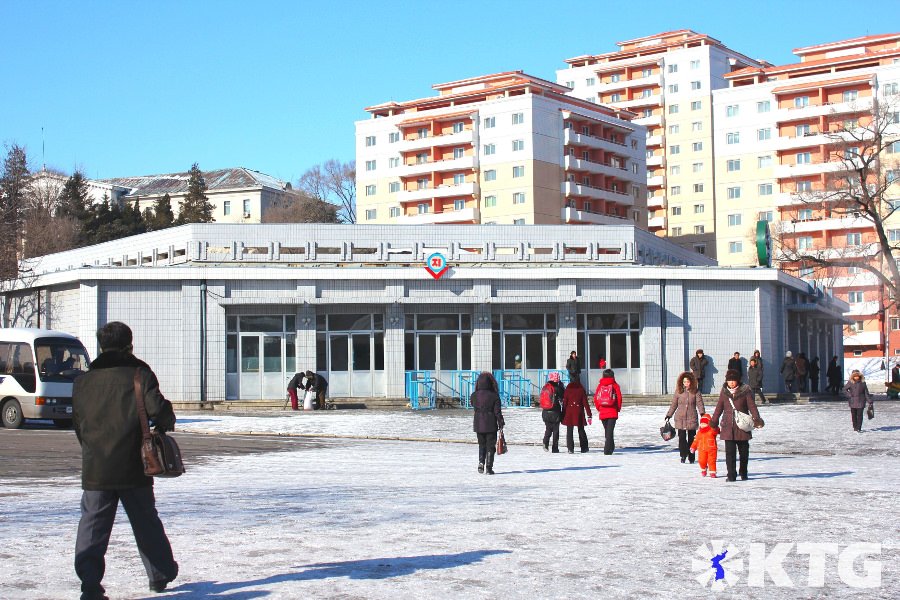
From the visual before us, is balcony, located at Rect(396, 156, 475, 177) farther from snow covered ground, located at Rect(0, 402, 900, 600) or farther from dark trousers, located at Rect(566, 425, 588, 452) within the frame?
snow covered ground, located at Rect(0, 402, 900, 600)

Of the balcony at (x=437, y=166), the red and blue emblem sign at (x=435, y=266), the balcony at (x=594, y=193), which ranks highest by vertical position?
the balcony at (x=437, y=166)

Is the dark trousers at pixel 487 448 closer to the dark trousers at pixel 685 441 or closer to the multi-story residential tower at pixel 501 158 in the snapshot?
the dark trousers at pixel 685 441

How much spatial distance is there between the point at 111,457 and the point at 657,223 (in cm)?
10835

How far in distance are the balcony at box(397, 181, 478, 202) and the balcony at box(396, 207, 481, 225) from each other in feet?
4.66

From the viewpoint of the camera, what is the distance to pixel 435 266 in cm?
3944

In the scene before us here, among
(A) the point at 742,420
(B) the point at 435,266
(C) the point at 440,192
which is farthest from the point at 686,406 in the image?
(C) the point at 440,192

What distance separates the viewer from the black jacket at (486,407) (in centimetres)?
1714

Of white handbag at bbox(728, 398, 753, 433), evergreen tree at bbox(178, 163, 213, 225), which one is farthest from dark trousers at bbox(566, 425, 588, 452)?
evergreen tree at bbox(178, 163, 213, 225)

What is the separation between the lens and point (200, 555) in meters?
9.19

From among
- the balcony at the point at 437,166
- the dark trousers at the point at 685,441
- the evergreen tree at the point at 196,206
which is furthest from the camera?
the evergreen tree at the point at 196,206

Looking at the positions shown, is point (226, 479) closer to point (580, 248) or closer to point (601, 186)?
point (580, 248)

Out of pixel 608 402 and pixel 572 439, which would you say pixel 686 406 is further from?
pixel 572 439

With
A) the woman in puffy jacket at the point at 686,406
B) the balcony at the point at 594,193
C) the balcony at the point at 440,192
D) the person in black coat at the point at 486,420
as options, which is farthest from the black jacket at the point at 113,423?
the balcony at the point at 440,192

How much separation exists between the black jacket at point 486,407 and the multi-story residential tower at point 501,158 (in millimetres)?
75097
